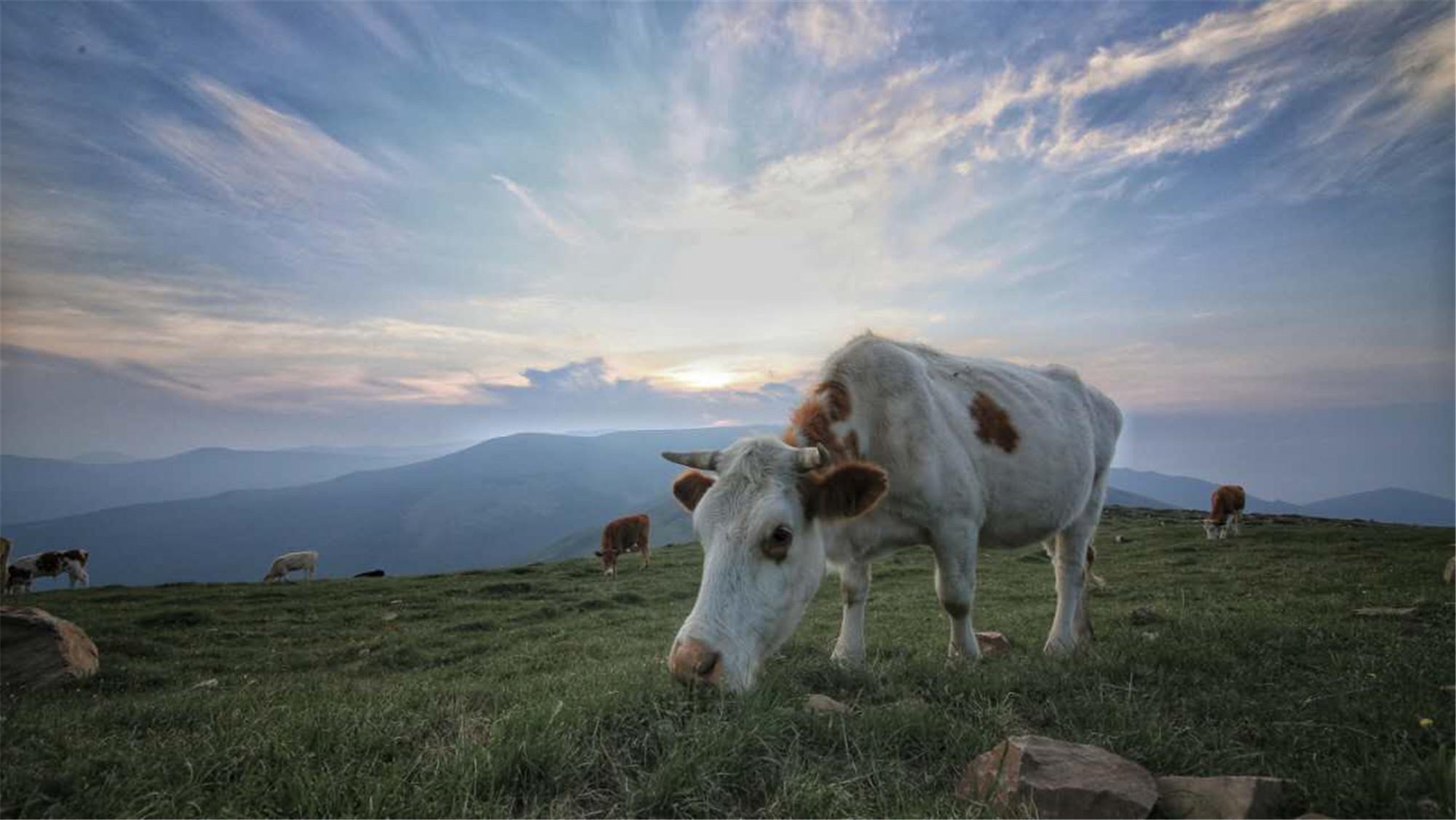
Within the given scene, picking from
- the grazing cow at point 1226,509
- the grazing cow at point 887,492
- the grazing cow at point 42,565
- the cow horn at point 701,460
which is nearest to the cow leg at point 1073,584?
the grazing cow at point 887,492

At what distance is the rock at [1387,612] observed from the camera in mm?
9906

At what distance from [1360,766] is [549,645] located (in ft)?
41.3

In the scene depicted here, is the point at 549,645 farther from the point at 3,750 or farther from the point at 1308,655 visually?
the point at 1308,655

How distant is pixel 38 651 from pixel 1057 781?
52.0ft

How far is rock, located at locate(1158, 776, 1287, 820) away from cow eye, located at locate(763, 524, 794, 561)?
9.08 feet

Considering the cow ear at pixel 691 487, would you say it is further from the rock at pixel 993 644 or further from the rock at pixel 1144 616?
the rock at pixel 1144 616

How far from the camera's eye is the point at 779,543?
5367mm

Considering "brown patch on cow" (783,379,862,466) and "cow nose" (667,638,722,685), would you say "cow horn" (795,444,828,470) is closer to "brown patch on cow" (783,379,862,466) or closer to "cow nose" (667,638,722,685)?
"brown patch on cow" (783,379,862,466)

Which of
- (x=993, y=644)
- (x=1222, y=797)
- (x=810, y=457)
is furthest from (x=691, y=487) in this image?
(x=993, y=644)

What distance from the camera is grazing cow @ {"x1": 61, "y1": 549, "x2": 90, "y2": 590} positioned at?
118 ft

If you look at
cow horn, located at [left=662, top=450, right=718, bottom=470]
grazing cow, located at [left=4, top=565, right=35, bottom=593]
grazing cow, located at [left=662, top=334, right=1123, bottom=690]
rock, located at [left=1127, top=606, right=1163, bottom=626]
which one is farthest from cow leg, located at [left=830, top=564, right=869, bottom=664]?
grazing cow, located at [left=4, top=565, right=35, bottom=593]

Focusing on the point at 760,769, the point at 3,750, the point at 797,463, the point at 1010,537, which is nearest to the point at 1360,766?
the point at 760,769

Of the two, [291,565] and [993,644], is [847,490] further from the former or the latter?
[291,565]

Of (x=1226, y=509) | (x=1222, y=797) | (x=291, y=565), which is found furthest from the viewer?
(x=291, y=565)
